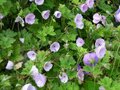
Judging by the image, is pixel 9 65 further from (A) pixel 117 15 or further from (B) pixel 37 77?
(A) pixel 117 15

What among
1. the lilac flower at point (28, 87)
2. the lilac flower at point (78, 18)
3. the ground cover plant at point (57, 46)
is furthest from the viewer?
the lilac flower at point (78, 18)

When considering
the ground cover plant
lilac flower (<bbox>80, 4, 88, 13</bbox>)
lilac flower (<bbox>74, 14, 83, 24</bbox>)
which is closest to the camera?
the ground cover plant

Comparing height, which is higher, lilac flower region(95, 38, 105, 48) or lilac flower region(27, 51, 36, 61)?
lilac flower region(27, 51, 36, 61)

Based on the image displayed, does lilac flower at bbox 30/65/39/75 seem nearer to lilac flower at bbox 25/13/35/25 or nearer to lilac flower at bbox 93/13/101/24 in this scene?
lilac flower at bbox 25/13/35/25

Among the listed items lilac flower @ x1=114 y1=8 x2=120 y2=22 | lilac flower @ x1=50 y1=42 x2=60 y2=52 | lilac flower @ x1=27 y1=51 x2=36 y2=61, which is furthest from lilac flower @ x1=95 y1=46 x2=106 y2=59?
lilac flower @ x1=114 y1=8 x2=120 y2=22

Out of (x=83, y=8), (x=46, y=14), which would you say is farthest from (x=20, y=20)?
(x=83, y=8)

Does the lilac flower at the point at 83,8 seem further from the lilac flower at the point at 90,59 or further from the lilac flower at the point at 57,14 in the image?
the lilac flower at the point at 90,59

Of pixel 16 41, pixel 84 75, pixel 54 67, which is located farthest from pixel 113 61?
pixel 16 41

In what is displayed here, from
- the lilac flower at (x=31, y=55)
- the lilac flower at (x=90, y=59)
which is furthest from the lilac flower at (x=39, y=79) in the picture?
the lilac flower at (x=90, y=59)
